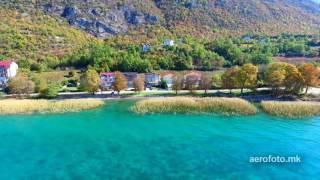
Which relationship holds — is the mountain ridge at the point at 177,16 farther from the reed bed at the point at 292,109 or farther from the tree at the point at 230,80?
the reed bed at the point at 292,109

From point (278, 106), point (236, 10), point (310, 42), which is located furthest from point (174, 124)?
point (236, 10)

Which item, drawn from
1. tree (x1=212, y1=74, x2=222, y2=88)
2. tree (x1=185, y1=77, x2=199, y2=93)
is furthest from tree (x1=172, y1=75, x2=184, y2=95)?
tree (x1=212, y1=74, x2=222, y2=88)

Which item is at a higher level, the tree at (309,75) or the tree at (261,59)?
the tree at (261,59)

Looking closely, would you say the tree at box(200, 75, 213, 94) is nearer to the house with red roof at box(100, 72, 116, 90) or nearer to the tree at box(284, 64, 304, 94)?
the tree at box(284, 64, 304, 94)

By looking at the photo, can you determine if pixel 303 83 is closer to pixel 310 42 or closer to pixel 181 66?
pixel 181 66

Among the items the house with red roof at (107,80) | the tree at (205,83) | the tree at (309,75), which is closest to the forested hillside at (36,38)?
the house with red roof at (107,80)

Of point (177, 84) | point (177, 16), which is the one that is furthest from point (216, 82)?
point (177, 16)
